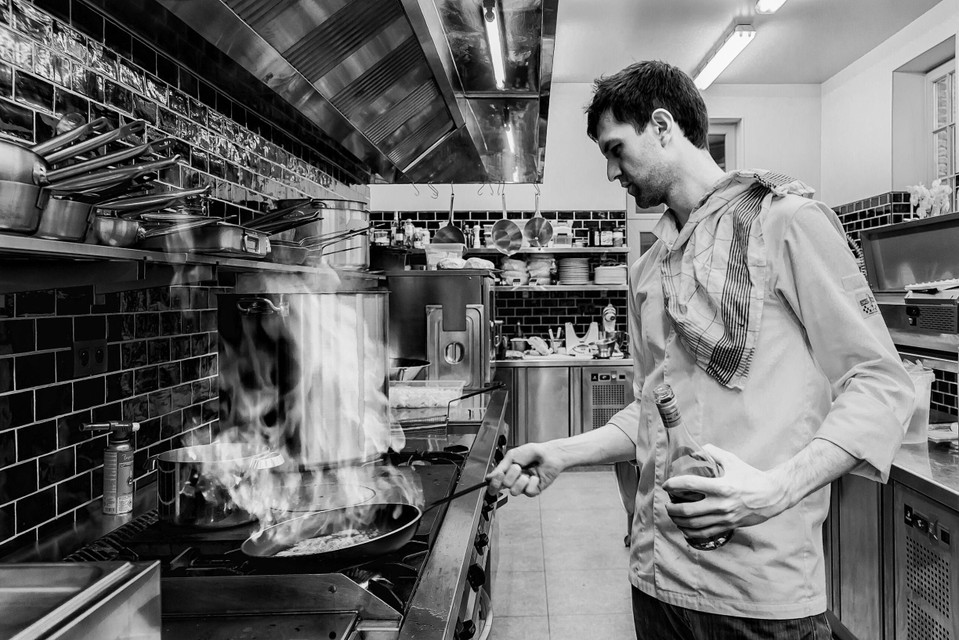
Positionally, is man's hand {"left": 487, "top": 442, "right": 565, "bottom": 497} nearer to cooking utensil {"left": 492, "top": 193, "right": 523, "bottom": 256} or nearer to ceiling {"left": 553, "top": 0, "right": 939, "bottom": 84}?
ceiling {"left": 553, "top": 0, "right": 939, "bottom": 84}

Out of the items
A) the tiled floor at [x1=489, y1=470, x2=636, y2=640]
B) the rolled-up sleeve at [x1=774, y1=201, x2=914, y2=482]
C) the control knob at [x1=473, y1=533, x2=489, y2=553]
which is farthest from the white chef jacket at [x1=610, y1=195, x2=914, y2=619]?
the tiled floor at [x1=489, y1=470, x2=636, y2=640]

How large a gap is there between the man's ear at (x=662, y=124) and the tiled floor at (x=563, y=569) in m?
2.39

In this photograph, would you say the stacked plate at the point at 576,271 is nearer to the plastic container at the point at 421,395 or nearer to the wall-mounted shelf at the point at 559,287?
the wall-mounted shelf at the point at 559,287

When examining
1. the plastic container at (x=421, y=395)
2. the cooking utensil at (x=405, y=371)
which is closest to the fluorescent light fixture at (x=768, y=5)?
the cooking utensil at (x=405, y=371)

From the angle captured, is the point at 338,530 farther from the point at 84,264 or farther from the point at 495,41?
the point at 495,41

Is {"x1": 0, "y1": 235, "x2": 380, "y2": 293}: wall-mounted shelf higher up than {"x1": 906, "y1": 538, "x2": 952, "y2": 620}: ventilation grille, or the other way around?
{"x1": 0, "y1": 235, "x2": 380, "y2": 293}: wall-mounted shelf

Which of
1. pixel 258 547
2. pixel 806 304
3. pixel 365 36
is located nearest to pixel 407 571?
pixel 258 547

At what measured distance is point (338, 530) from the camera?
130cm

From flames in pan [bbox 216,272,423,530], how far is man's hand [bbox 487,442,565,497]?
0.22 meters

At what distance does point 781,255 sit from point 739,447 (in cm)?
38

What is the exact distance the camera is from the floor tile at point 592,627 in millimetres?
3039

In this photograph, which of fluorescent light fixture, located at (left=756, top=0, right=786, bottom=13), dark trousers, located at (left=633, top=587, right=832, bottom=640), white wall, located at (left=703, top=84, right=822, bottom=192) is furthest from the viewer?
white wall, located at (left=703, top=84, right=822, bottom=192)

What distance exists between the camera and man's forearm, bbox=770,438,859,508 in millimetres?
1019

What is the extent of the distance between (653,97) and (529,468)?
34.0 inches
